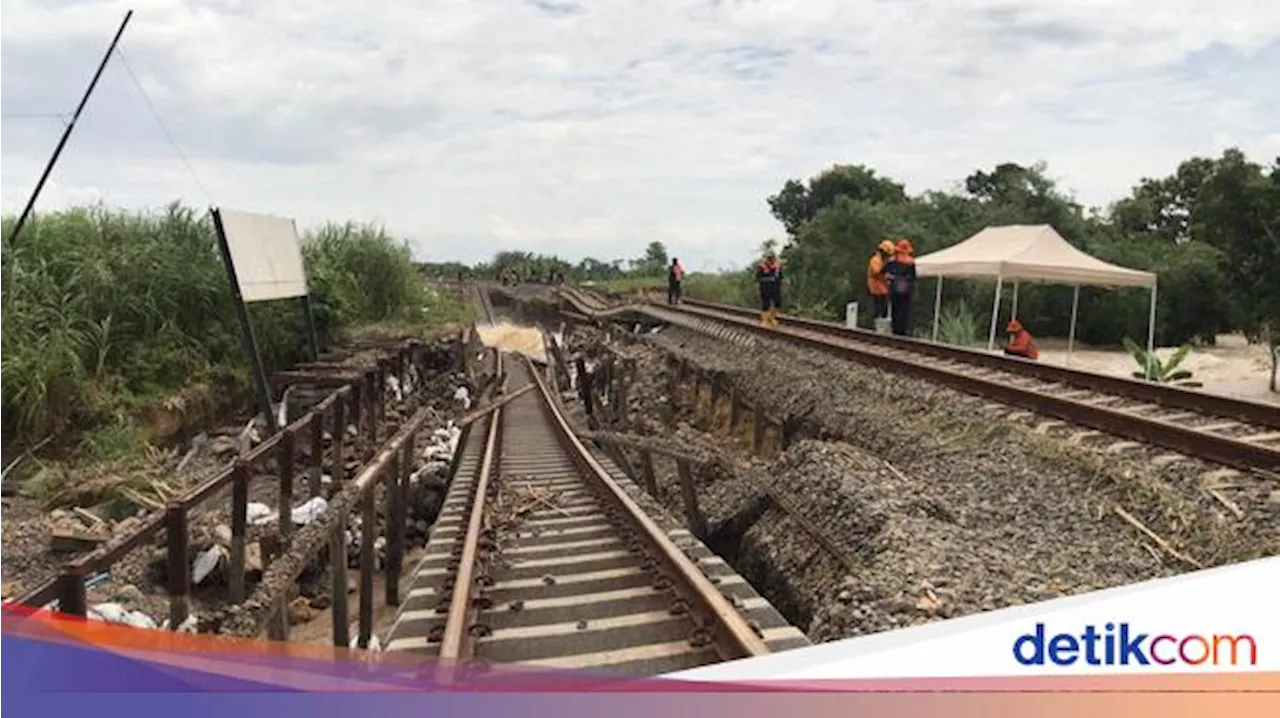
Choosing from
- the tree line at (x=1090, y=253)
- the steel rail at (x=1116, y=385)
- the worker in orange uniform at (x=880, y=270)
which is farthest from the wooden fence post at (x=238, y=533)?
the tree line at (x=1090, y=253)

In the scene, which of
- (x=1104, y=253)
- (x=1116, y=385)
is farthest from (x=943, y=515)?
(x=1104, y=253)

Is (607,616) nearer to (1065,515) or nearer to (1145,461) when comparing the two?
(1065,515)

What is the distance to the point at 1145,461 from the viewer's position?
23.8ft

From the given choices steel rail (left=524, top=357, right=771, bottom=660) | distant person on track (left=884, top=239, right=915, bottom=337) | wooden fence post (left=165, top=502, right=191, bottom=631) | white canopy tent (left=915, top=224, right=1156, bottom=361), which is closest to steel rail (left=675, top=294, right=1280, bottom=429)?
distant person on track (left=884, top=239, right=915, bottom=337)

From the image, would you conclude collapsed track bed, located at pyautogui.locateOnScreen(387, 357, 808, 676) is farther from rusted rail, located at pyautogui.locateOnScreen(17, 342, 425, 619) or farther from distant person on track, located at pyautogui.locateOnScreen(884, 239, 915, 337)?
distant person on track, located at pyautogui.locateOnScreen(884, 239, 915, 337)

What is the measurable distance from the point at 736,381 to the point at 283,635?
415 inches

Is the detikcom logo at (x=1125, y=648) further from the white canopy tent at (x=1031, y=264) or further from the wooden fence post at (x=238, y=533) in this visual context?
the white canopy tent at (x=1031, y=264)

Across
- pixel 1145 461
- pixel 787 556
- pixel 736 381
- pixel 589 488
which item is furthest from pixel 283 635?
pixel 736 381

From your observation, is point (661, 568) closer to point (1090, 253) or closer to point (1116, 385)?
point (1116, 385)

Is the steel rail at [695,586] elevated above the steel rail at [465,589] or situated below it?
above

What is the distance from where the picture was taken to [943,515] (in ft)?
22.4

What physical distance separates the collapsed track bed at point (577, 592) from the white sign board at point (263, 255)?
4.29 meters

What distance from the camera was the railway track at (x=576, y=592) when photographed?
482 cm

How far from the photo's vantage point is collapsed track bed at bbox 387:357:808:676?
15.9ft
